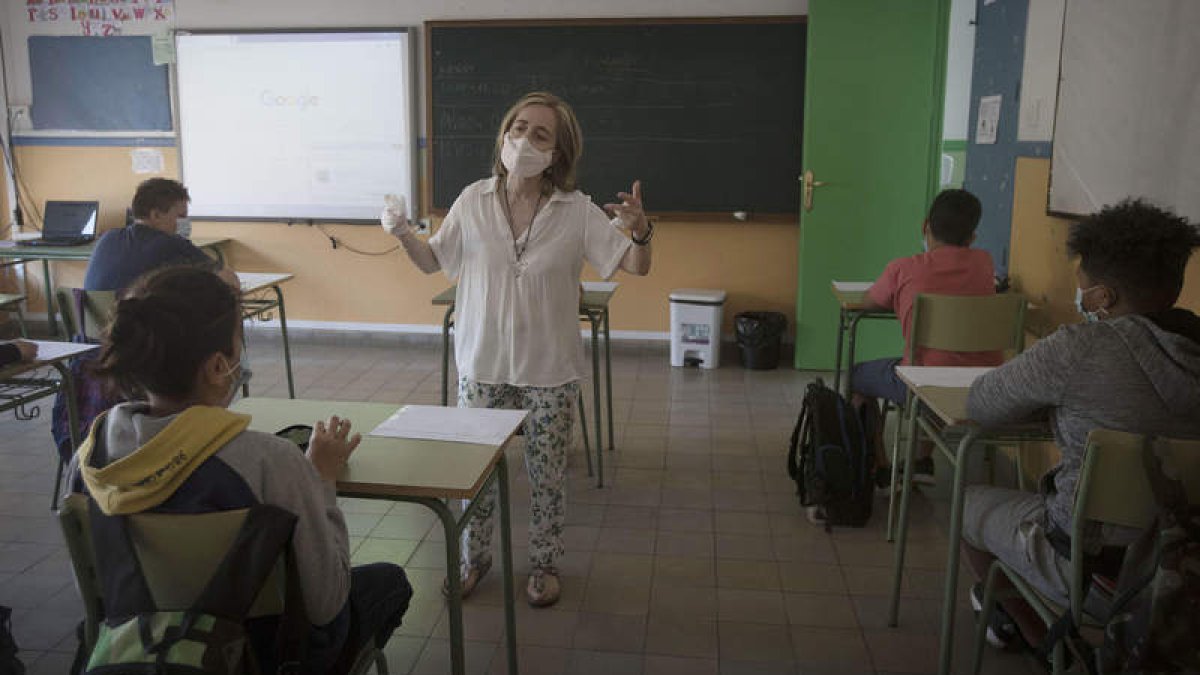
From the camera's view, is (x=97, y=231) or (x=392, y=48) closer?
(x=392, y=48)

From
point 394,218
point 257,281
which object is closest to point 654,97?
point 257,281

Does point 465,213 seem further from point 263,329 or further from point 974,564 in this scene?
point 263,329

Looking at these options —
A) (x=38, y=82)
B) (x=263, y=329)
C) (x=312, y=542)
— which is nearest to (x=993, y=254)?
(x=312, y=542)

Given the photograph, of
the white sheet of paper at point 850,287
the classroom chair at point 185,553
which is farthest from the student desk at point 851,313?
the classroom chair at point 185,553

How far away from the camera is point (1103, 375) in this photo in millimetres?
1641

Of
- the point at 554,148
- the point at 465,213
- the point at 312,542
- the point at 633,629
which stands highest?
the point at 554,148

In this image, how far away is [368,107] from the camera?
5.64 m

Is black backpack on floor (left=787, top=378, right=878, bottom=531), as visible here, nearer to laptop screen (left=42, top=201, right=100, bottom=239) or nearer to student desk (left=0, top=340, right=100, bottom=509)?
student desk (left=0, top=340, right=100, bottom=509)

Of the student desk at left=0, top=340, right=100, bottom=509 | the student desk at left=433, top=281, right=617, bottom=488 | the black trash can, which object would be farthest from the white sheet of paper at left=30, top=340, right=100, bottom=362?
the black trash can

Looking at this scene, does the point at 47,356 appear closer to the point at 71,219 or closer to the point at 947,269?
the point at 947,269

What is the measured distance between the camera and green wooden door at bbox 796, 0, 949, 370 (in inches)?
193

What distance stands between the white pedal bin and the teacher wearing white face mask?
2.89m

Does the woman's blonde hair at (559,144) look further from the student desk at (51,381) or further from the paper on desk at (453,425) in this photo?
the student desk at (51,381)

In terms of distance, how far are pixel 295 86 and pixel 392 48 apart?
2.30 feet
